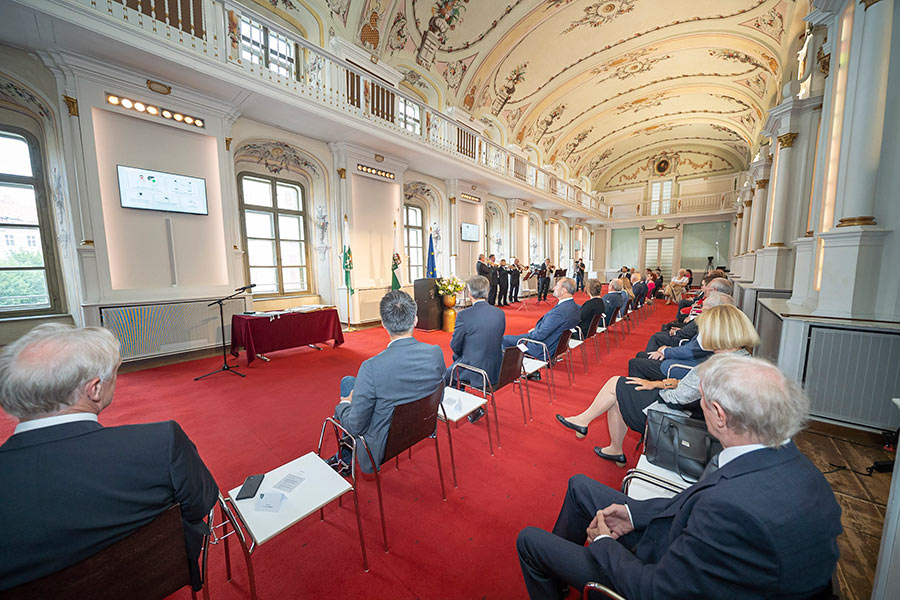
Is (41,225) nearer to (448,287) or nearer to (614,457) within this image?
(448,287)

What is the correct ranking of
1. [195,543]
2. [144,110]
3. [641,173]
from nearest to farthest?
[195,543] < [144,110] < [641,173]

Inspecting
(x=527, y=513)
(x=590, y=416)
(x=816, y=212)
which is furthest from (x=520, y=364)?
(x=816, y=212)

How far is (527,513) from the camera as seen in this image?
6.26 feet

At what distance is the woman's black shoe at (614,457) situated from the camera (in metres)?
2.36

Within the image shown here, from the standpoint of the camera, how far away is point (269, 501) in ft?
4.19

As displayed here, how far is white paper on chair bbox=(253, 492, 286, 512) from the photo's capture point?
1250 millimetres

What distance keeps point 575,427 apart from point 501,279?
7.90 m

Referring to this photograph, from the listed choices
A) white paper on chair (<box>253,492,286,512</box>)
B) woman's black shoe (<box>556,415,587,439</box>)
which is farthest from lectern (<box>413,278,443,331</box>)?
white paper on chair (<box>253,492,286,512</box>)

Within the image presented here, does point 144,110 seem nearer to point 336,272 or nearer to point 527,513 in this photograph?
point 336,272

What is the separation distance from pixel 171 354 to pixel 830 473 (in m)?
6.92

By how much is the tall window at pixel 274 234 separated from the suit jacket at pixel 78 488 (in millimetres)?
6337

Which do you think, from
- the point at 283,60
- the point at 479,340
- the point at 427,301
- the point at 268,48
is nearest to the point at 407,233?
the point at 427,301

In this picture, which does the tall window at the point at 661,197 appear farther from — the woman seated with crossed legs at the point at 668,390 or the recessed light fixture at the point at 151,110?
the recessed light fixture at the point at 151,110

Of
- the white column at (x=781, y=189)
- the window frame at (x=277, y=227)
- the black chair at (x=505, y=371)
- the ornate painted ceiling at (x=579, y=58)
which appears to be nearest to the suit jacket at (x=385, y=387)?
the black chair at (x=505, y=371)
